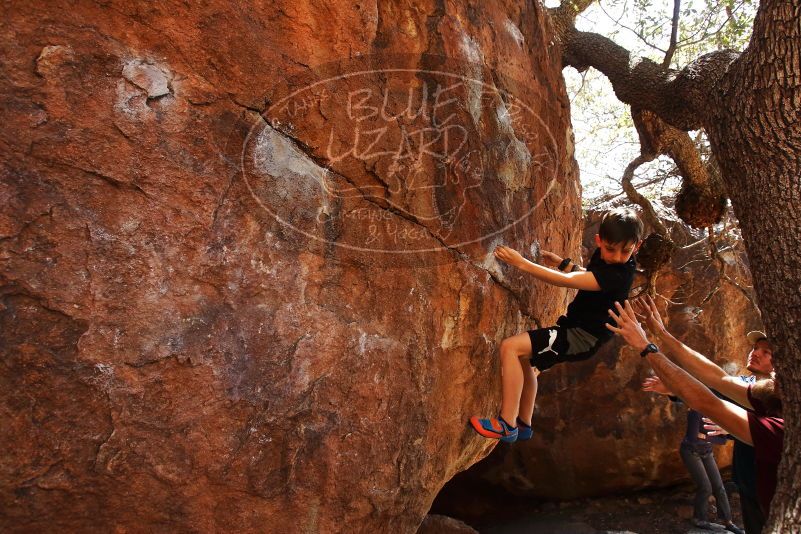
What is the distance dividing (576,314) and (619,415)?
467 cm

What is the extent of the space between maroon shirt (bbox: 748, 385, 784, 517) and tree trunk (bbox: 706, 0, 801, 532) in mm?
163

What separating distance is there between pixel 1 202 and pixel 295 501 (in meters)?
1.68

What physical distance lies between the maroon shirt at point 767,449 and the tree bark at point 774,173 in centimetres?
17

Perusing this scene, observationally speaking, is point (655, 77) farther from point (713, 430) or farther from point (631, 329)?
point (631, 329)

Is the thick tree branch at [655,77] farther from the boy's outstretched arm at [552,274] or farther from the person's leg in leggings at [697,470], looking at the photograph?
the person's leg in leggings at [697,470]

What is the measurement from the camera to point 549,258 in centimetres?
412

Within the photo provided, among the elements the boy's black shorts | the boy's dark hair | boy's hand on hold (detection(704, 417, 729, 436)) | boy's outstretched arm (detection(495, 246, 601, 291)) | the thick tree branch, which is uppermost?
the thick tree branch

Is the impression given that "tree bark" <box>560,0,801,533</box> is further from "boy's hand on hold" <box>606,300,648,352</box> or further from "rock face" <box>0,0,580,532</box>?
"rock face" <box>0,0,580,532</box>

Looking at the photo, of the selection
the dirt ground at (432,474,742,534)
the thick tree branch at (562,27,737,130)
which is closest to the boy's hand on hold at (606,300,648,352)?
the thick tree branch at (562,27,737,130)

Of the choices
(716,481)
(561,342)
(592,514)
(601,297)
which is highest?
(601,297)

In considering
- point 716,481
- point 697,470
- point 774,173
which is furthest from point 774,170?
point 716,481

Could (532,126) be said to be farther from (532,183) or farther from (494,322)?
(494,322)

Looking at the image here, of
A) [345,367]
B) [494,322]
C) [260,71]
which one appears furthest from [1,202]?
[494,322]

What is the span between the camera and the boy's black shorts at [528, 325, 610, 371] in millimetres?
3457
